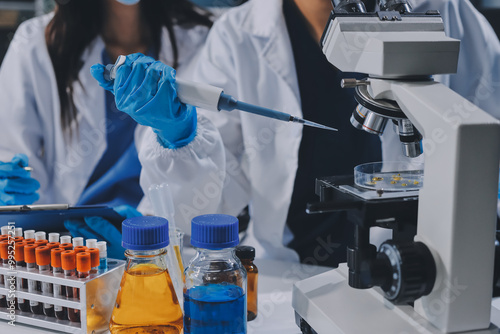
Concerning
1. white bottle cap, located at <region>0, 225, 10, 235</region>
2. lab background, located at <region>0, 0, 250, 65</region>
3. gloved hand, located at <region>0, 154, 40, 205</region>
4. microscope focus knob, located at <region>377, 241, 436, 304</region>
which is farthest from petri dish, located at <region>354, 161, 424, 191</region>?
lab background, located at <region>0, 0, 250, 65</region>

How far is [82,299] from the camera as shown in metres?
0.77

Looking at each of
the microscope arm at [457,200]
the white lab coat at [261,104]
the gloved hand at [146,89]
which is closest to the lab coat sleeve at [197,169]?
the white lab coat at [261,104]

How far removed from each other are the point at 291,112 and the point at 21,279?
2.84 ft

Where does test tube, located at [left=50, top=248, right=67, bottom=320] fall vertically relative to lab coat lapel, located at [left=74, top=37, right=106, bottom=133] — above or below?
below

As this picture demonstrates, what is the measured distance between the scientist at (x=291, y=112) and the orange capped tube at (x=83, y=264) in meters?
0.53

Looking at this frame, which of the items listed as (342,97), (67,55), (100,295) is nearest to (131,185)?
(67,55)

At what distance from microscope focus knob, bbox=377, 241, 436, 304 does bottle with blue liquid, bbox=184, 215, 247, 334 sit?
0.72ft

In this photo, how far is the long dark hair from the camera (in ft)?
5.53

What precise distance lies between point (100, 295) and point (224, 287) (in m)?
0.21

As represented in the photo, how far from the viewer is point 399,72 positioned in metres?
0.67

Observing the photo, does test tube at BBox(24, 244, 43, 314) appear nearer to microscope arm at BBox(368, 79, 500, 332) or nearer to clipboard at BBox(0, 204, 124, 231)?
clipboard at BBox(0, 204, 124, 231)

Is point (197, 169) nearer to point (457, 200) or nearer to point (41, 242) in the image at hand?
point (41, 242)

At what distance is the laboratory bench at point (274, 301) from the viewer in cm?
84

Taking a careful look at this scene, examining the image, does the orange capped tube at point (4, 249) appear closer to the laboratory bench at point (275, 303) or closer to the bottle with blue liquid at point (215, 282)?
the laboratory bench at point (275, 303)
